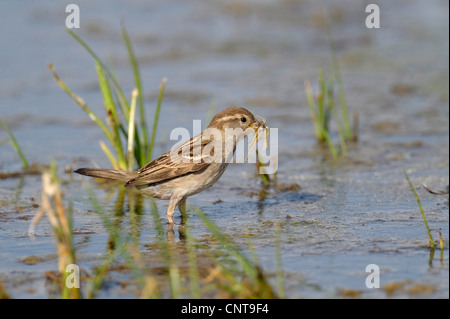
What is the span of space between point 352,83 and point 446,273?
814 centimetres

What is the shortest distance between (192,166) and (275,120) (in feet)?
13.9

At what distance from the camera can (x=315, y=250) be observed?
5.97 meters

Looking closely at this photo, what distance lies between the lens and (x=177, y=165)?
728 centimetres

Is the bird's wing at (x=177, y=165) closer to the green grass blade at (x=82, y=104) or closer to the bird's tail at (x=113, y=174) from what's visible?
the bird's tail at (x=113, y=174)

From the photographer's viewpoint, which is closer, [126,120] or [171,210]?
[171,210]

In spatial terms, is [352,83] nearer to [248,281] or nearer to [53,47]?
[53,47]

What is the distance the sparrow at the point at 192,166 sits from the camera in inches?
284

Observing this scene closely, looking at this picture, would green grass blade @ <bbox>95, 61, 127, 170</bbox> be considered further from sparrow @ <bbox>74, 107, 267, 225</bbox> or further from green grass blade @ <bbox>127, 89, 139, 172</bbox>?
sparrow @ <bbox>74, 107, 267, 225</bbox>

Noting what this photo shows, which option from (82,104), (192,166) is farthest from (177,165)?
(82,104)

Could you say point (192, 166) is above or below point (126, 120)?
below

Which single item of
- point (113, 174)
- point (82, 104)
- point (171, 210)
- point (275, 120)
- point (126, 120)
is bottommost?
point (171, 210)

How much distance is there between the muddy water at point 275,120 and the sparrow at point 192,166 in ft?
1.05

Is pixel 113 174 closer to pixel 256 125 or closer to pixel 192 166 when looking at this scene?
pixel 192 166
